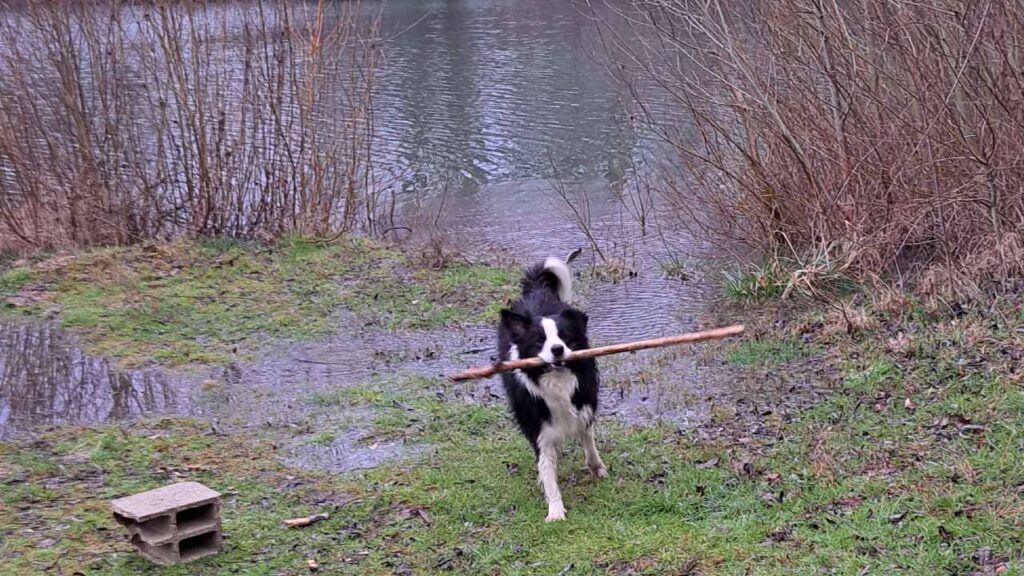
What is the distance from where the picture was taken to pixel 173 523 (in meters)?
4.88

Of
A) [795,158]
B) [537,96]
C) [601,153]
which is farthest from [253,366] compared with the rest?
[537,96]

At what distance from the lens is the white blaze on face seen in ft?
17.3

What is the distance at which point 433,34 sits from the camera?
78.3 ft

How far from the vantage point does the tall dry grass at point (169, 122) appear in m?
10.5

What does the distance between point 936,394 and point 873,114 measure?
3.15 metres

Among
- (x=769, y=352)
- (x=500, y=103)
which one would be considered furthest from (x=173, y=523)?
(x=500, y=103)

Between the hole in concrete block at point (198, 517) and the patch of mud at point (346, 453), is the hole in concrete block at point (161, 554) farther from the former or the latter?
the patch of mud at point (346, 453)

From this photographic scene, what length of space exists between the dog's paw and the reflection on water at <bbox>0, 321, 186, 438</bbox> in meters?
3.14

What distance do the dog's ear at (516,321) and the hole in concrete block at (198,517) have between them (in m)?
1.72

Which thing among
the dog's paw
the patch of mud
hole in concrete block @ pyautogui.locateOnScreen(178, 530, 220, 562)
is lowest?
the patch of mud

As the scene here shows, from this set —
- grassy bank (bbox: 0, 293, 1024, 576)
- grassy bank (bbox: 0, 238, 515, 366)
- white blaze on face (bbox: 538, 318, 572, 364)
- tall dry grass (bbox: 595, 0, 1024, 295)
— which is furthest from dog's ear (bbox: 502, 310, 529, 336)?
tall dry grass (bbox: 595, 0, 1024, 295)

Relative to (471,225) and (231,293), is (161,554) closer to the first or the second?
(231,293)

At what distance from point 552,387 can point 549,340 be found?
11.1 inches

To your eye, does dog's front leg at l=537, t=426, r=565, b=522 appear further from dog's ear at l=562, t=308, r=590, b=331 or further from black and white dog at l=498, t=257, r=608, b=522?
dog's ear at l=562, t=308, r=590, b=331
